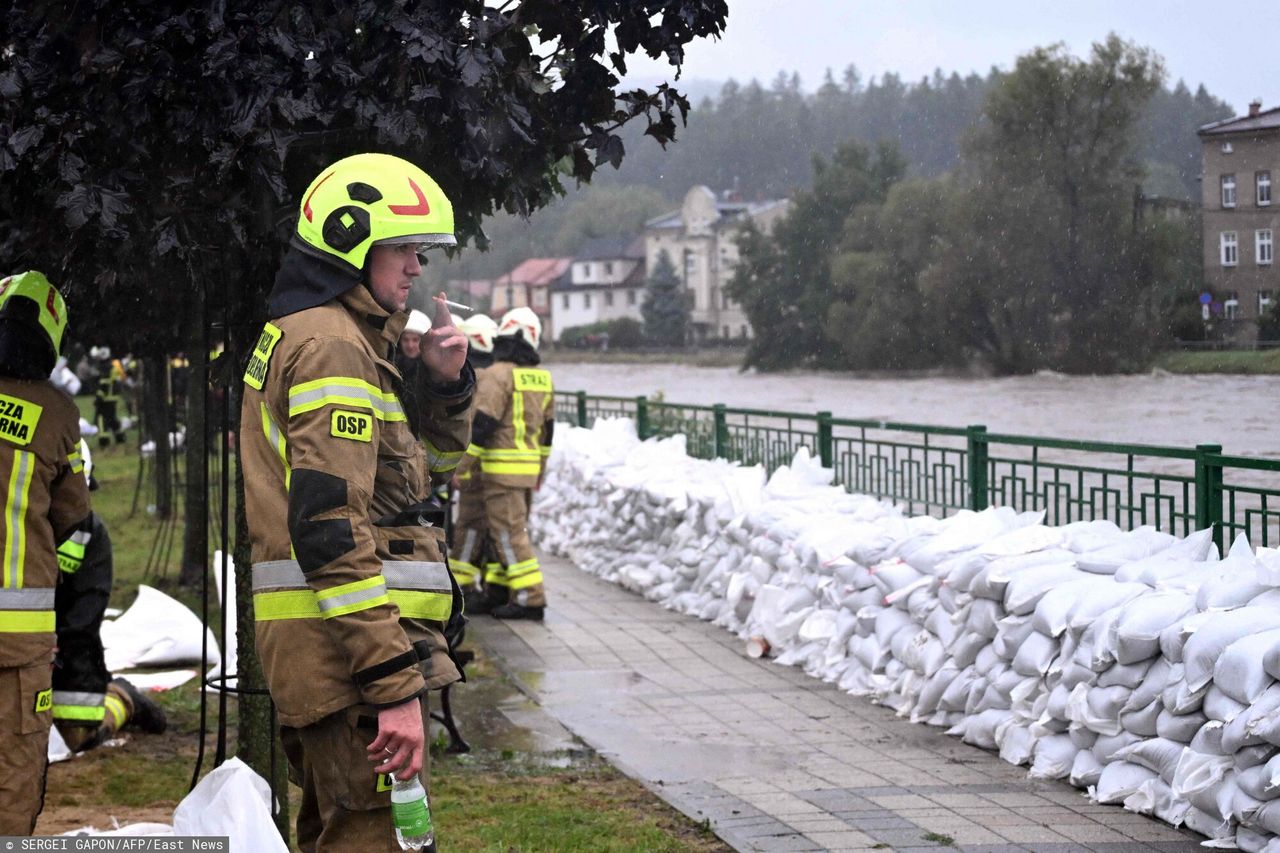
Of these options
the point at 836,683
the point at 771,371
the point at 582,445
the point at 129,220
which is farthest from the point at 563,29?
the point at 771,371

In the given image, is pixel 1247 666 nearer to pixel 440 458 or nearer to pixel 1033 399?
pixel 440 458

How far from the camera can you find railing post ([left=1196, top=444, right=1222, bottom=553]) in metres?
6.09

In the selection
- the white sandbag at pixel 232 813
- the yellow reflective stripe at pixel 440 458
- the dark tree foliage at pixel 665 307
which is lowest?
the white sandbag at pixel 232 813

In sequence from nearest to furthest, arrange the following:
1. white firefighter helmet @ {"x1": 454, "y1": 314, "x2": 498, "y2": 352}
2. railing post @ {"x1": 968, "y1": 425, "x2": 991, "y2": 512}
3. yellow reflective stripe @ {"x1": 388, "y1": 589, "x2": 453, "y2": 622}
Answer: yellow reflective stripe @ {"x1": 388, "y1": 589, "x2": 453, "y2": 622} < railing post @ {"x1": 968, "y1": 425, "x2": 991, "y2": 512} < white firefighter helmet @ {"x1": 454, "y1": 314, "x2": 498, "y2": 352}

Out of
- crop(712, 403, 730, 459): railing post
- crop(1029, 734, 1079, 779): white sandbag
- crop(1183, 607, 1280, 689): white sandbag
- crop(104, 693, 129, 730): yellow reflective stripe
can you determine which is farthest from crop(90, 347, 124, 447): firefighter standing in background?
crop(1183, 607, 1280, 689): white sandbag

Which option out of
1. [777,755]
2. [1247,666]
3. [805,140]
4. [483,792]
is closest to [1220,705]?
[1247,666]

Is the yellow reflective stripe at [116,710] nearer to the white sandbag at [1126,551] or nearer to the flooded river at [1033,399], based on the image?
the white sandbag at [1126,551]

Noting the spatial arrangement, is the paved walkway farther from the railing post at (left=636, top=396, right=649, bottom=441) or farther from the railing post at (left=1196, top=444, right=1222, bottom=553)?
the railing post at (left=636, top=396, right=649, bottom=441)

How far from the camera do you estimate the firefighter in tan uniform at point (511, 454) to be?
10383 mm

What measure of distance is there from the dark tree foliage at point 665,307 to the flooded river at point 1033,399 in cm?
1033

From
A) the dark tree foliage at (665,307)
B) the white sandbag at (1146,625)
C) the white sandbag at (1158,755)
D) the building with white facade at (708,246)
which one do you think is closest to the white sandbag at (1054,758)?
the white sandbag at (1158,755)

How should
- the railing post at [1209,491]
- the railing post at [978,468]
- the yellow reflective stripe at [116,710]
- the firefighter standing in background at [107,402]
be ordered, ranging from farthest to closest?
the firefighter standing in background at [107,402] → the railing post at [978,468] → the yellow reflective stripe at [116,710] → the railing post at [1209,491]

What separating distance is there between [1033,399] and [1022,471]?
16.2 meters

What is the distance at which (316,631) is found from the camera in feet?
10.3
